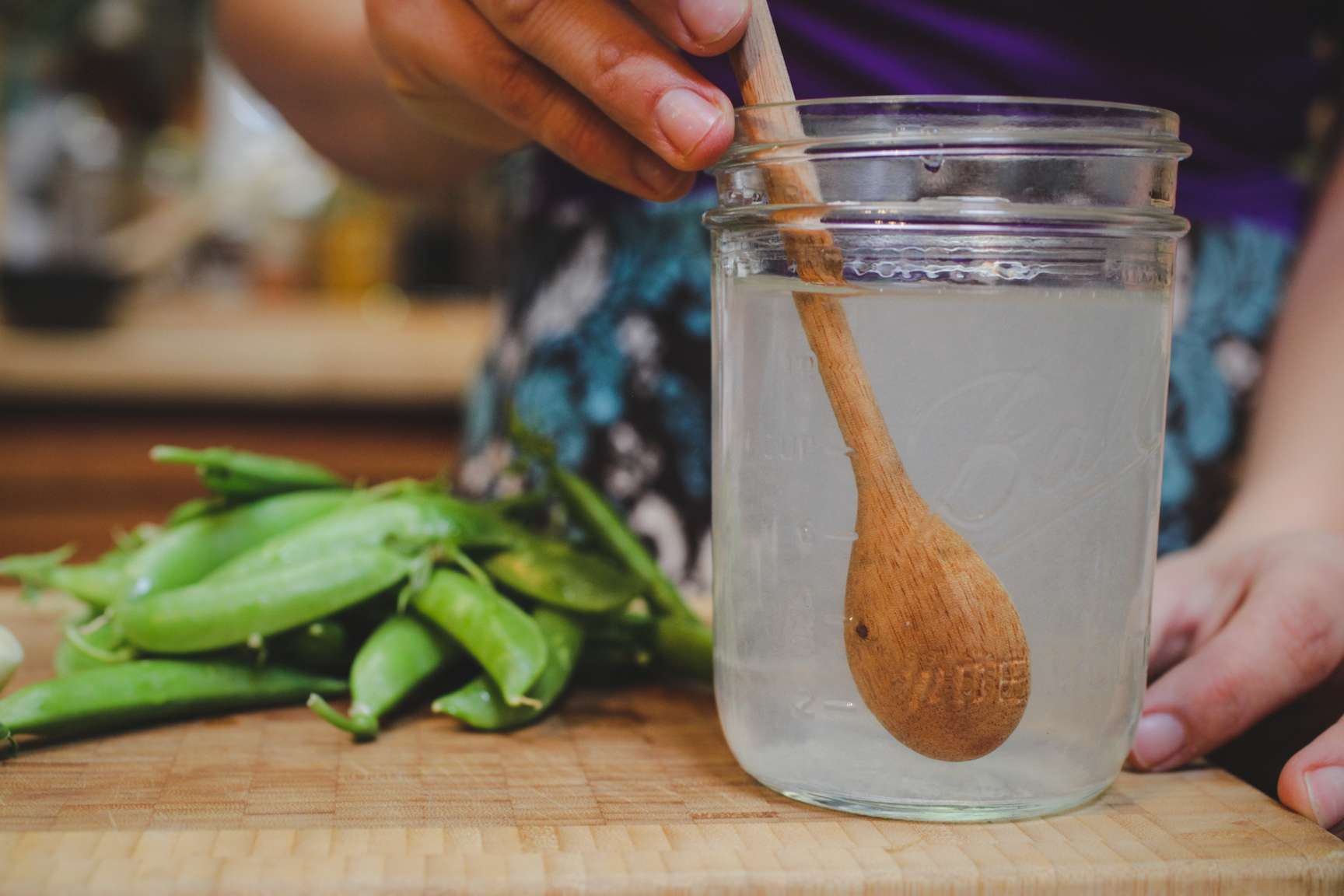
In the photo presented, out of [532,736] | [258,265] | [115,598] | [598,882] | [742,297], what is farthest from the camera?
[258,265]

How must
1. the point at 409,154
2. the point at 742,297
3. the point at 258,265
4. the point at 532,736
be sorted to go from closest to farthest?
the point at 742,297
the point at 532,736
the point at 409,154
the point at 258,265

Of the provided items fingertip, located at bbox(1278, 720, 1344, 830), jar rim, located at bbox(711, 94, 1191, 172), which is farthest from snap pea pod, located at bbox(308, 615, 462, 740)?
fingertip, located at bbox(1278, 720, 1344, 830)

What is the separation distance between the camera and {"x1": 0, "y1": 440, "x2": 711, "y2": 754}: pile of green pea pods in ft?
2.96

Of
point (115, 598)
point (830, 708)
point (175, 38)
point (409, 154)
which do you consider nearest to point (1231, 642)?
point (830, 708)

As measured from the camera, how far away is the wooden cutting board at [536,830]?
66cm

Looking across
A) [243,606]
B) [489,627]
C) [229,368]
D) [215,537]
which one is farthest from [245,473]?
[229,368]

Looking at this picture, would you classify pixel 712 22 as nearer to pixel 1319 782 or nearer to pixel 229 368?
pixel 1319 782

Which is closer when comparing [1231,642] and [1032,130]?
[1032,130]

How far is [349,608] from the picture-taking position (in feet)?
3.30

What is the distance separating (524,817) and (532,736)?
0.16 metres

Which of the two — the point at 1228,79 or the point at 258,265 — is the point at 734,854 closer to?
the point at 1228,79

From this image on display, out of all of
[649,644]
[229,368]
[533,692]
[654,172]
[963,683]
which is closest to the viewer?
[963,683]

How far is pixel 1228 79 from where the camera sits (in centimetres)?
129

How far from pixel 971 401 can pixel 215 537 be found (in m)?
0.63
